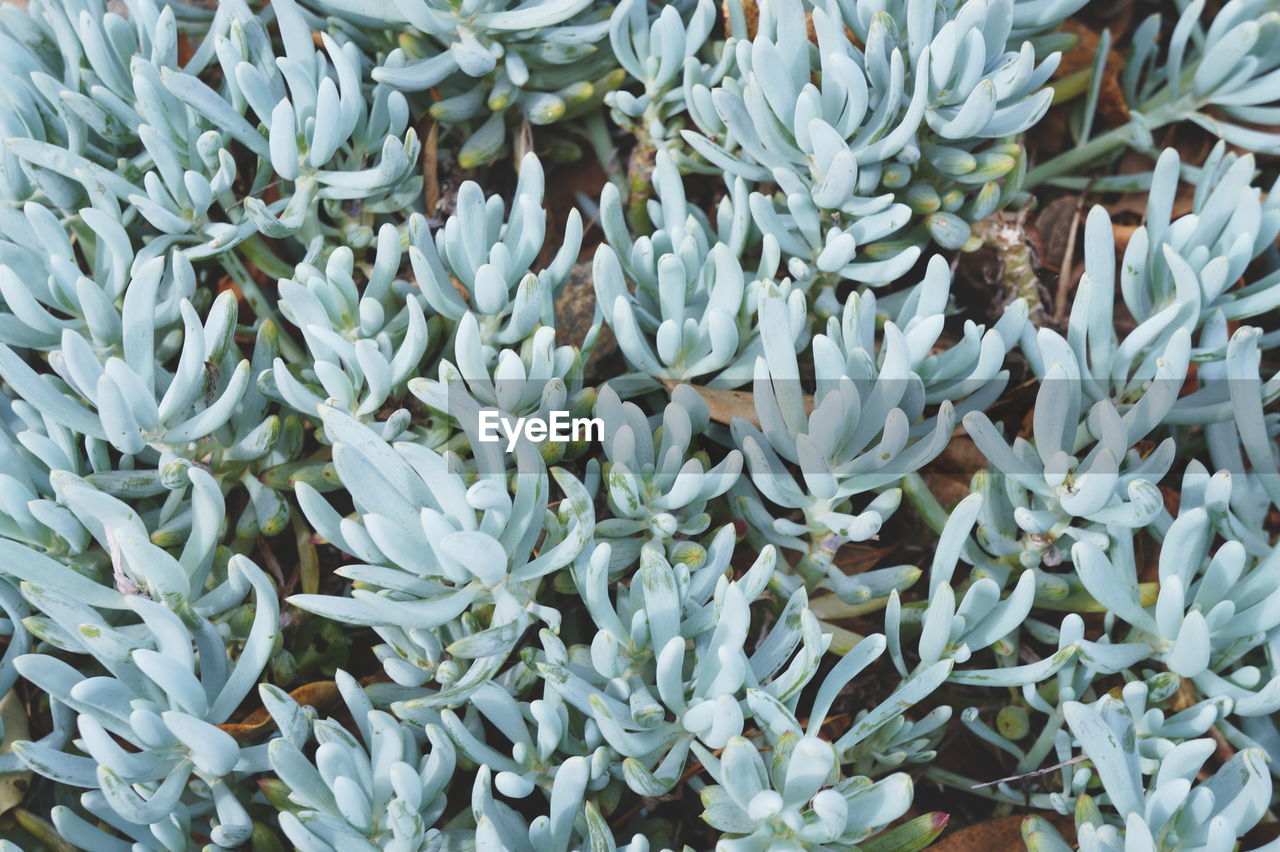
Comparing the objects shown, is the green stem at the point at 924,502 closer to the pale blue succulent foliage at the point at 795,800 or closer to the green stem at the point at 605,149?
the pale blue succulent foliage at the point at 795,800

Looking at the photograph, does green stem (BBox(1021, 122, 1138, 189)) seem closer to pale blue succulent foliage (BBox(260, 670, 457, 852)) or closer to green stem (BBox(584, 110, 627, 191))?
green stem (BBox(584, 110, 627, 191))

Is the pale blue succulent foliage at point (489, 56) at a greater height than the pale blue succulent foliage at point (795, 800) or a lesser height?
greater

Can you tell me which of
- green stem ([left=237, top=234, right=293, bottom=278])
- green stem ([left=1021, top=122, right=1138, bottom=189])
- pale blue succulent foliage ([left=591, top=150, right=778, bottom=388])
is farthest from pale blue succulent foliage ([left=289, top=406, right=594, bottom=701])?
green stem ([left=1021, top=122, right=1138, bottom=189])

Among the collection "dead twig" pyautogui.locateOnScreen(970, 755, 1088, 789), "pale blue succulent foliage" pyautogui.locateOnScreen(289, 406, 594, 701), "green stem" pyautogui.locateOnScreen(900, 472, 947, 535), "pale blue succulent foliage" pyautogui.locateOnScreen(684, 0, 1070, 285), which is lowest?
"dead twig" pyautogui.locateOnScreen(970, 755, 1088, 789)

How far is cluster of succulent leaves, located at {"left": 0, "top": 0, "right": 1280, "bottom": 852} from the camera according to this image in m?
1.27

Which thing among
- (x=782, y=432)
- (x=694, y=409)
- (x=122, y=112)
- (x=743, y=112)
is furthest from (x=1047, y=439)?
(x=122, y=112)

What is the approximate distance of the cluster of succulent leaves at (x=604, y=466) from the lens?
1.27 m

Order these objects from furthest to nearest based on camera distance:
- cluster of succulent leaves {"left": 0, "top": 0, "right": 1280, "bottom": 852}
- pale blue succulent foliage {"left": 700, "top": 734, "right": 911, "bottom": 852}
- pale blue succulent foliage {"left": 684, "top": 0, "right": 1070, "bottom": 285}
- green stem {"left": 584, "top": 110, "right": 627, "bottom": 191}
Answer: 1. green stem {"left": 584, "top": 110, "right": 627, "bottom": 191}
2. pale blue succulent foliage {"left": 684, "top": 0, "right": 1070, "bottom": 285}
3. cluster of succulent leaves {"left": 0, "top": 0, "right": 1280, "bottom": 852}
4. pale blue succulent foliage {"left": 700, "top": 734, "right": 911, "bottom": 852}

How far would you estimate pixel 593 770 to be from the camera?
129cm

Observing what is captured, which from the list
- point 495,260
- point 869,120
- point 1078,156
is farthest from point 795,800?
point 1078,156

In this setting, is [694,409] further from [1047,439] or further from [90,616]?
[90,616]

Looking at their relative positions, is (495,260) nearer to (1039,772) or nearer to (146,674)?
(146,674)

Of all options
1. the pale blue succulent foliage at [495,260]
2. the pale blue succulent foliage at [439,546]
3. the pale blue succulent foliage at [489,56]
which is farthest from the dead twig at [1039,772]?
the pale blue succulent foliage at [489,56]

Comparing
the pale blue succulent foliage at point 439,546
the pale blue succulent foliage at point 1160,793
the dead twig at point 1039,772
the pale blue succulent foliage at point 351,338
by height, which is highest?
the pale blue succulent foliage at point 351,338
